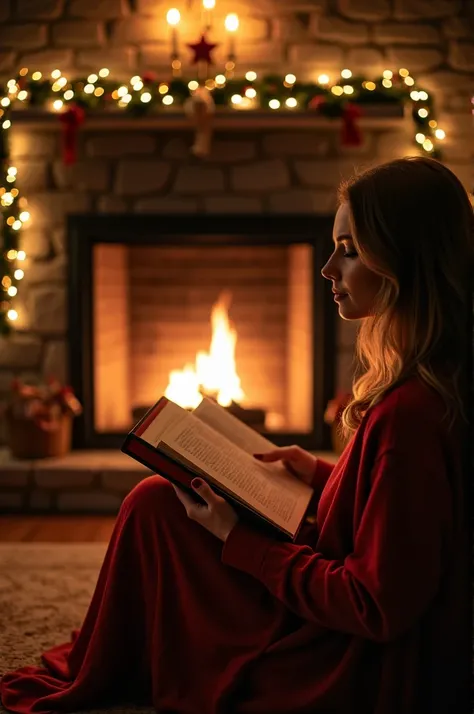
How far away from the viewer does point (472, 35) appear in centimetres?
285

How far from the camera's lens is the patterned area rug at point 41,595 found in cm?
162

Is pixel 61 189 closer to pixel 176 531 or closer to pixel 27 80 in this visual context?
pixel 27 80

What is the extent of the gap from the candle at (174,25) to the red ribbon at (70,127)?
406 millimetres

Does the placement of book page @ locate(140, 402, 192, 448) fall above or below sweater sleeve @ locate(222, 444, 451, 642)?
above

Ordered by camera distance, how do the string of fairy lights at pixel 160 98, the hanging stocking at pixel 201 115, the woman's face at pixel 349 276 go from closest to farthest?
the woman's face at pixel 349 276 < the hanging stocking at pixel 201 115 < the string of fairy lights at pixel 160 98

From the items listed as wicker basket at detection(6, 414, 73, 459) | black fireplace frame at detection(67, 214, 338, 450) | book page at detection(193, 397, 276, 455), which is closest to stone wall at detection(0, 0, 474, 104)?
black fireplace frame at detection(67, 214, 338, 450)

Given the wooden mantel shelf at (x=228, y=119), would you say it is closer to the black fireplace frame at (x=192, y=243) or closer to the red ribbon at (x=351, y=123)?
the red ribbon at (x=351, y=123)

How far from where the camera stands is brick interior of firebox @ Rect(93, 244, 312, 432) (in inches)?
125

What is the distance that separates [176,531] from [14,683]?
451 mm

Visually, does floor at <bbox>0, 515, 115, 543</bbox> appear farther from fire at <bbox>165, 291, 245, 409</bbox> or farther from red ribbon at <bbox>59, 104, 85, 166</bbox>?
red ribbon at <bbox>59, 104, 85, 166</bbox>

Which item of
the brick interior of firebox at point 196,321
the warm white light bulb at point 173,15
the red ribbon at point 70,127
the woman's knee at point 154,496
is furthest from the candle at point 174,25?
the woman's knee at point 154,496

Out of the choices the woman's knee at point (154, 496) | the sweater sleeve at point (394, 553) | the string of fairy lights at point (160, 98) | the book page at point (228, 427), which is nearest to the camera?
the sweater sleeve at point (394, 553)

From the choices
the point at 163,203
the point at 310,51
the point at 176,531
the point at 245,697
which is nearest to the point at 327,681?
the point at 245,697

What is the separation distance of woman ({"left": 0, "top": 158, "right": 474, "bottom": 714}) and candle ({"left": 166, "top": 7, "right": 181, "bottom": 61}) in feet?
6.51
